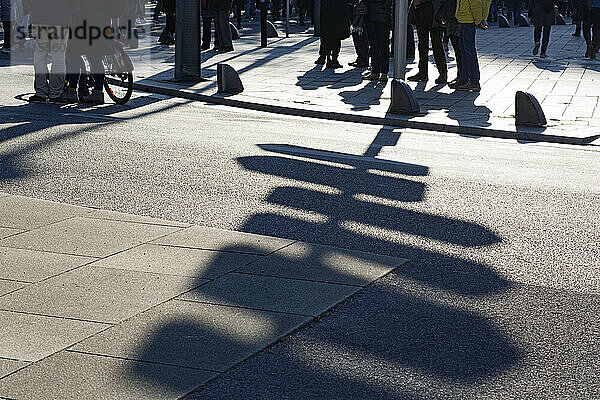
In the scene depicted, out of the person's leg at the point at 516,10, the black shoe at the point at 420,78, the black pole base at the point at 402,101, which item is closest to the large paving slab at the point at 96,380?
the black pole base at the point at 402,101

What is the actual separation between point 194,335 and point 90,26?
768 cm

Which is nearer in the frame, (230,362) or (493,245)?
(230,362)

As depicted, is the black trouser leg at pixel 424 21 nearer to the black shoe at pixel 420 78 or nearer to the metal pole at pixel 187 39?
the black shoe at pixel 420 78

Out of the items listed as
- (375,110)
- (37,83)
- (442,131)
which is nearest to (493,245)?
(442,131)

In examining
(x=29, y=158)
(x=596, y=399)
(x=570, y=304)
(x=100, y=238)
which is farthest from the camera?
(x=29, y=158)

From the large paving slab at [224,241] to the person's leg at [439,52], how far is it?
27.4 feet

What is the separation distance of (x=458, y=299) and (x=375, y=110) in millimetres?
7176

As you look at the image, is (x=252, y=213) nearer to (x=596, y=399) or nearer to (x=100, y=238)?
(x=100, y=238)

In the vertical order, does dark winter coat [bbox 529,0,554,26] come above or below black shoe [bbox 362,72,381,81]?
above

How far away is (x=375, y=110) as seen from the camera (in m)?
11.8

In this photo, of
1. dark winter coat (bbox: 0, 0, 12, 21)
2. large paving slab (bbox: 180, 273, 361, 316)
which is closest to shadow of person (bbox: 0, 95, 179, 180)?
large paving slab (bbox: 180, 273, 361, 316)

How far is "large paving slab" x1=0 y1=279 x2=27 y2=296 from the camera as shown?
4.80m

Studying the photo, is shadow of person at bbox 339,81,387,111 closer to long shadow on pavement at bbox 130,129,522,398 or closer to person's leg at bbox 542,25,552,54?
long shadow on pavement at bbox 130,129,522,398

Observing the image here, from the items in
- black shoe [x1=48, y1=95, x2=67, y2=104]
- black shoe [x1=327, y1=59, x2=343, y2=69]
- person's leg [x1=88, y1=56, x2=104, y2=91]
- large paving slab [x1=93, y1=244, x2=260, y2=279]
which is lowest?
large paving slab [x1=93, y1=244, x2=260, y2=279]
